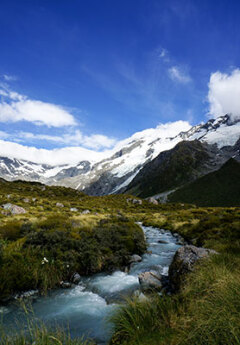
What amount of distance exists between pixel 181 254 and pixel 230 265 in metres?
2.95

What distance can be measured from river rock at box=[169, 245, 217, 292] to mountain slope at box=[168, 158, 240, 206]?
5351 inches

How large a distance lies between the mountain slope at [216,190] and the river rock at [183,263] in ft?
446

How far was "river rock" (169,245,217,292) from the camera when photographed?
31.4ft

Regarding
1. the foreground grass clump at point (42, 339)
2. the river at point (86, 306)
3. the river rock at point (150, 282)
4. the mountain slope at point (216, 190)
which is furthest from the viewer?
the mountain slope at point (216, 190)

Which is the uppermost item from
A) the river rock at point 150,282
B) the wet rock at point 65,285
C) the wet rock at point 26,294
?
the river rock at point 150,282

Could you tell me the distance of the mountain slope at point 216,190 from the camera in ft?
457

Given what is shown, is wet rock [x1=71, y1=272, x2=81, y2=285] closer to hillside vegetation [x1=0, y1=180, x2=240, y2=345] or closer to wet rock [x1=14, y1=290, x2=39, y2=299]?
hillside vegetation [x1=0, y1=180, x2=240, y2=345]

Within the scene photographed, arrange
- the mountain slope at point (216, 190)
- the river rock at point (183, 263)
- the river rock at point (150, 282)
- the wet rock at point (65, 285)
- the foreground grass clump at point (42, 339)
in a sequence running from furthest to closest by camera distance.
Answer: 1. the mountain slope at point (216, 190)
2. the wet rock at point (65, 285)
3. the river rock at point (150, 282)
4. the river rock at point (183, 263)
5. the foreground grass clump at point (42, 339)

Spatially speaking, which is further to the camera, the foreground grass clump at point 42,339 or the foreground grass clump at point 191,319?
the foreground grass clump at point 42,339

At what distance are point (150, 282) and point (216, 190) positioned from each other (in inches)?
6216

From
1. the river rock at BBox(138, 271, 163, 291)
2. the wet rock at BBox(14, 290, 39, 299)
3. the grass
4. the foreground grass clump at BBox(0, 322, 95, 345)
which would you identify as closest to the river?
the wet rock at BBox(14, 290, 39, 299)

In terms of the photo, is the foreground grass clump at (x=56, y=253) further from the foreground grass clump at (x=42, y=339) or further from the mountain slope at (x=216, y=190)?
the mountain slope at (x=216, y=190)

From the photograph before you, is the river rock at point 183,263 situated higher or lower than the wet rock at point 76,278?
higher

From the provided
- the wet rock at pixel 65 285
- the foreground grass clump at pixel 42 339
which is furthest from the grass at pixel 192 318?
the wet rock at pixel 65 285
